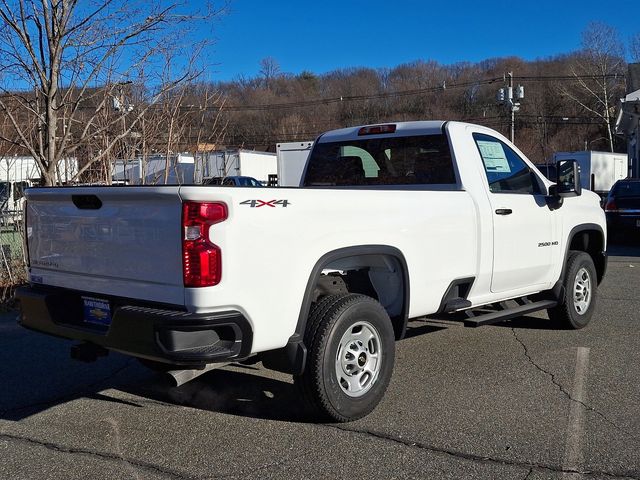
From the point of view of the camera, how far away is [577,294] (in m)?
6.79

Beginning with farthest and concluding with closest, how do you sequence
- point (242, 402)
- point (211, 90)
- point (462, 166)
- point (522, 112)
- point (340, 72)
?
point (522, 112)
point (340, 72)
point (211, 90)
point (462, 166)
point (242, 402)

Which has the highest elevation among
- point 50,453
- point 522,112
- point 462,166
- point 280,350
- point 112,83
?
point 522,112

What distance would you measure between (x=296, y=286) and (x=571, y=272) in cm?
376

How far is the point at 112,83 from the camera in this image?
8492mm

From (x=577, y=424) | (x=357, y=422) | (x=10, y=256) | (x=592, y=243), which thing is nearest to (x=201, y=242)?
(x=357, y=422)

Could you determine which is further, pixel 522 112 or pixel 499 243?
pixel 522 112

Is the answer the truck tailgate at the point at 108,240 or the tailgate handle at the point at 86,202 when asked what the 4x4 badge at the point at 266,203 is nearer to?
the truck tailgate at the point at 108,240

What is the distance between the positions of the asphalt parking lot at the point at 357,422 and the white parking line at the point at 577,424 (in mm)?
13

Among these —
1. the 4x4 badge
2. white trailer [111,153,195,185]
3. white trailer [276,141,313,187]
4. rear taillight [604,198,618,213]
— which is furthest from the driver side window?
white trailer [276,141,313,187]

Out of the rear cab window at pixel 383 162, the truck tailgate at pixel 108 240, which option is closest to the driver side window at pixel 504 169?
the rear cab window at pixel 383 162

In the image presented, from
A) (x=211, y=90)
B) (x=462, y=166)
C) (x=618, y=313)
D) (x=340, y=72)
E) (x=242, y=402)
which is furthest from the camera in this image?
(x=340, y=72)

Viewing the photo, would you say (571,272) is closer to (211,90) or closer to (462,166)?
(462,166)

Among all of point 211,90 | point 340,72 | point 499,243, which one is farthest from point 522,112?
point 499,243

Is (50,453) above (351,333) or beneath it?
beneath
